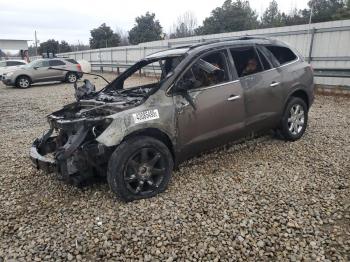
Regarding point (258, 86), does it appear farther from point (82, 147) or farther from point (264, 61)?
point (82, 147)

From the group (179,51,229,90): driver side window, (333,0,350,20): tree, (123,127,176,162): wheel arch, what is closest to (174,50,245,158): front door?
(179,51,229,90): driver side window

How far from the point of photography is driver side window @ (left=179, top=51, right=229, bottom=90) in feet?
14.3

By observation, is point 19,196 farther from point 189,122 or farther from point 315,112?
point 315,112

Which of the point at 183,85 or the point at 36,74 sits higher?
the point at 183,85

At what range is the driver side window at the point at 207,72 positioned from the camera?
4352mm

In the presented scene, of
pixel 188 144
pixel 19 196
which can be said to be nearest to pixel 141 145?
pixel 188 144

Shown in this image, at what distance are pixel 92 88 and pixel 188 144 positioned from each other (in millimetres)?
2202

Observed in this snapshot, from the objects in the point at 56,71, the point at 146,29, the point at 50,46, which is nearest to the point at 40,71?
the point at 56,71

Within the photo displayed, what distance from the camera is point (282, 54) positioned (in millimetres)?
5762

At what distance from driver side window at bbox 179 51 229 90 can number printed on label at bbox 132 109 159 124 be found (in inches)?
23.0

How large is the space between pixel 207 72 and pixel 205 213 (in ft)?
6.37

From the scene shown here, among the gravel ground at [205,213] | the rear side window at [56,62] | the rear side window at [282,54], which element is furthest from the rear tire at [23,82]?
the rear side window at [282,54]

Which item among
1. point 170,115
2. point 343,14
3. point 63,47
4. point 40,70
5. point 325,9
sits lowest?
point 40,70

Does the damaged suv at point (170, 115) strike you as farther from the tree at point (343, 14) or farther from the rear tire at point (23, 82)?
the tree at point (343, 14)
